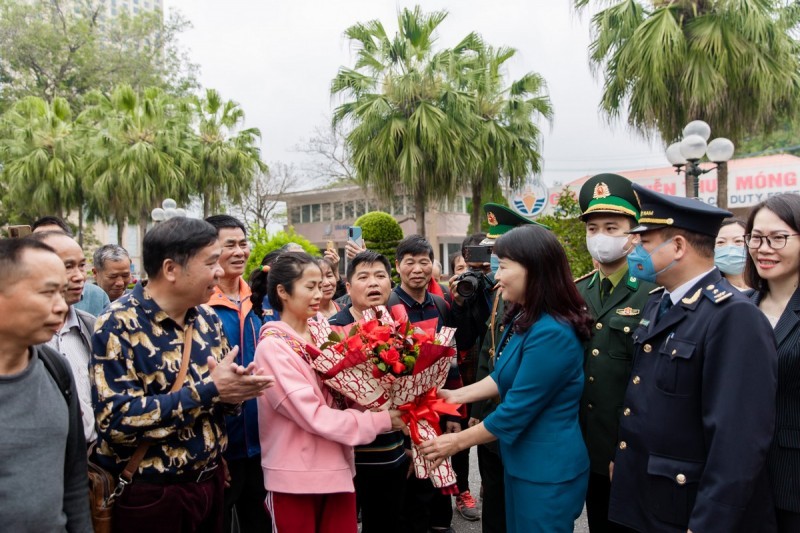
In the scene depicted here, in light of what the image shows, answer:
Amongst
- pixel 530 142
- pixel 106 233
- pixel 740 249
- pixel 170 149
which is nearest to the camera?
pixel 740 249

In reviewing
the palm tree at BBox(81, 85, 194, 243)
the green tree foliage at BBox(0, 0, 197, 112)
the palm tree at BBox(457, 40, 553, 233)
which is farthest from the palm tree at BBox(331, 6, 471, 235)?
the green tree foliage at BBox(0, 0, 197, 112)

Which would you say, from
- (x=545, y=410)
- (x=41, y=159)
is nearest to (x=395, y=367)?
(x=545, y=410)

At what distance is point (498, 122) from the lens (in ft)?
56.1

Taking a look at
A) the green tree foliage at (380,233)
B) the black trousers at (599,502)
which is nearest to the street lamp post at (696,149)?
the green tree foliage at (380,233)

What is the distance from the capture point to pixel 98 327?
2.12 metres

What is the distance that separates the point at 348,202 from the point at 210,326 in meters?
29.6

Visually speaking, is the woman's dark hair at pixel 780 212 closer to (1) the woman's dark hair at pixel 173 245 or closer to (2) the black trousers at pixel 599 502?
(2) the black trousers at pixel 599 502

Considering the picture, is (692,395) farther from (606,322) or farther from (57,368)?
(57,368)

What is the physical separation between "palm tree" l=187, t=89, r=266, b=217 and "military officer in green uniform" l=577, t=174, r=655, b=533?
2023 centimetres

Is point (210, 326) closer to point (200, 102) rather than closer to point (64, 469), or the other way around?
point (64, 469)

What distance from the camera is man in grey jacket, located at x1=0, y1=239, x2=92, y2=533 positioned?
1670 mm

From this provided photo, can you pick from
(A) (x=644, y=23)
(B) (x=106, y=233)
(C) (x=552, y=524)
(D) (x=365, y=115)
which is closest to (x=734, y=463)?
(C) (x=552, y=524)

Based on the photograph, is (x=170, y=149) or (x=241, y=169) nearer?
(x=170, y=149)

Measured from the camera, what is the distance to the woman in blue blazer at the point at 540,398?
241 centimetres
